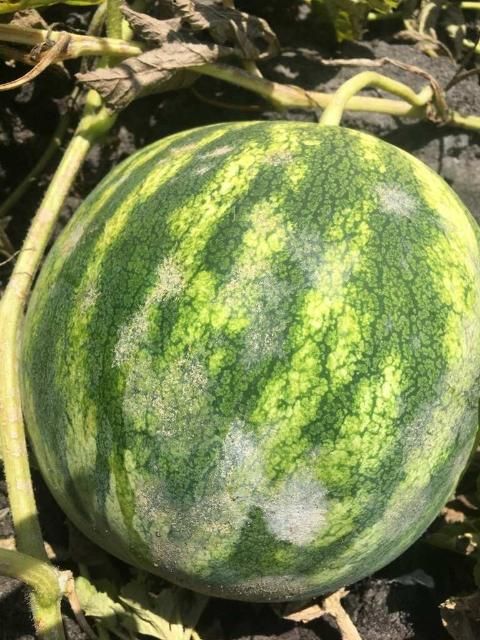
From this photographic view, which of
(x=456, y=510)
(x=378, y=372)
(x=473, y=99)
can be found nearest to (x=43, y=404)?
(x=378, y=372)

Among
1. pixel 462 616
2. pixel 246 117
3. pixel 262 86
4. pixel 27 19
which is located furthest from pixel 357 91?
pixel 462 616

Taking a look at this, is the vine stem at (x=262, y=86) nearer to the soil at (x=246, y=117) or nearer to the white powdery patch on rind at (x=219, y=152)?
the soil at (x=246, y=117)

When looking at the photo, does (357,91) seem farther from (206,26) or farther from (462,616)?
(462,616)

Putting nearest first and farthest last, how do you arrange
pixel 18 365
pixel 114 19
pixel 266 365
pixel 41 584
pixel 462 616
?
pixel 266 365, pixel 41 584, pixel 18 365, pixel 462 616, pixel 114 19

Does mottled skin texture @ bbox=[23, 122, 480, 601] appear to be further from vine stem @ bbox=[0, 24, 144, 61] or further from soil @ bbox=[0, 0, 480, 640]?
soil @ bbox=[0, 0, 480, 640]

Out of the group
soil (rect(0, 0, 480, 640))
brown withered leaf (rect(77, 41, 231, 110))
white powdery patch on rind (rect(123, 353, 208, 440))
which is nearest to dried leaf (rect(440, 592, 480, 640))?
soil (rect(0, 0, 480, 640))

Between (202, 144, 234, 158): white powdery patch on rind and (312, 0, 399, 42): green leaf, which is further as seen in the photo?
(312, 0, 399, 42): green leaf
